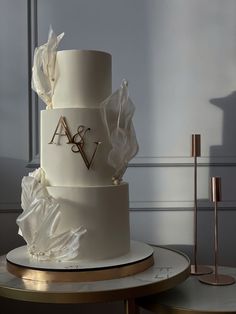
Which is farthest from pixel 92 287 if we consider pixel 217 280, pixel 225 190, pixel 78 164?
pixel 225 190

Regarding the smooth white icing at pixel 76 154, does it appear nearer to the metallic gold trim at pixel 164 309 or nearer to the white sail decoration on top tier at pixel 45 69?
the white sail decoration on top tier at pixel 45 69

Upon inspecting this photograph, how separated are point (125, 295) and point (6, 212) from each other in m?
0.76

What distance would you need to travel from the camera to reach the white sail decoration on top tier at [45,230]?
41.7 inches

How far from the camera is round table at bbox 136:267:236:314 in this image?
101cm

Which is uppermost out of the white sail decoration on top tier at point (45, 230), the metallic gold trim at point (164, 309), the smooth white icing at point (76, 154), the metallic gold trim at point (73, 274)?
the smooth white icing at point (76, 154)

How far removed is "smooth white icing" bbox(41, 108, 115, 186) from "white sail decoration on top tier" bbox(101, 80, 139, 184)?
0.02 metres

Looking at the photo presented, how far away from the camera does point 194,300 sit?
1.07 meters

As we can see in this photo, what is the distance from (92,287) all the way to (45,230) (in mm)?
189

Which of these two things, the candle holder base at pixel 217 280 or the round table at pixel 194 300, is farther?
the candle holder base at pixel 217 280

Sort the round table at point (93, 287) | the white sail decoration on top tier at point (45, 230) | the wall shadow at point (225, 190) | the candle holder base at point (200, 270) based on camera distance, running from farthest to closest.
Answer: the wall shadow at point (225, 190), the candle holder base at point (200, 270), the white sail decoration on top tier at point (45, 230), the round table at point (93, 287)

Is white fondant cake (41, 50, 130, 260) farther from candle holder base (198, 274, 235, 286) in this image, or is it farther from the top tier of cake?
candle holder base (198, 274, 235, 286)

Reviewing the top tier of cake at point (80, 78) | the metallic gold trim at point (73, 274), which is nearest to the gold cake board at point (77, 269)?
the metallic gold trim at point (73, 274)

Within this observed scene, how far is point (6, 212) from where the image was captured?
1582 millimetres

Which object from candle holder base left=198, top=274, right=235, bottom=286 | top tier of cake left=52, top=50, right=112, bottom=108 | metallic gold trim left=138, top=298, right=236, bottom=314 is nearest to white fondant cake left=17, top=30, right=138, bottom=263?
top tier of cake left=52, top=50, right=112, bottom=108
